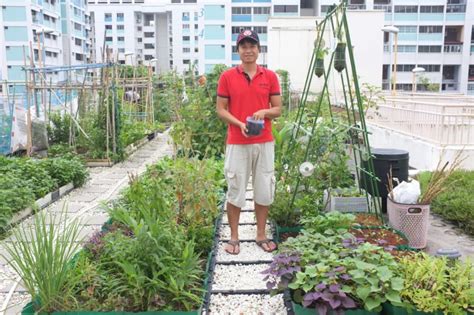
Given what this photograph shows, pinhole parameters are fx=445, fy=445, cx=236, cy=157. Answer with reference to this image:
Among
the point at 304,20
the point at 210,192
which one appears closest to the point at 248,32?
the point at 210,192

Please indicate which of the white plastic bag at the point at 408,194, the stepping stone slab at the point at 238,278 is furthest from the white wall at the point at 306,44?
the stepping stone slab at the point at 238,278

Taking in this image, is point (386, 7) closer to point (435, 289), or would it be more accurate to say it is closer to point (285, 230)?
point (285, 230)

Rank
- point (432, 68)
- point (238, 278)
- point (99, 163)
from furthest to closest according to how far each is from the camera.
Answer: point (432, 68), point (99, 163), point (238, 278)

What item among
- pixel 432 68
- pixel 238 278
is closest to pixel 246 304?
pixel 238 278

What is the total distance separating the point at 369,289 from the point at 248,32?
2.08m

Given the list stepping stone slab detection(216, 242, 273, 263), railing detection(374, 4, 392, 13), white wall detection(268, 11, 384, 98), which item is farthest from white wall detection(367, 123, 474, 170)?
railing detection(374, 4, 392, 13)

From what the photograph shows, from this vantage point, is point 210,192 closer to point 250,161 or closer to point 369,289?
point 250,161

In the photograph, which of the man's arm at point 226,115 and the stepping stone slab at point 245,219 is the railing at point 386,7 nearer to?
the stepping stone slab at point 245,219

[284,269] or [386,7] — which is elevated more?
[386,7]

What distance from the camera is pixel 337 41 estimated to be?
159 inches

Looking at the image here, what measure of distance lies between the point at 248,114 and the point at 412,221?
5.72 ft

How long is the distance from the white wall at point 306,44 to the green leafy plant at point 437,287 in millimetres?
18676

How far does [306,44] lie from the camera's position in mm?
23031

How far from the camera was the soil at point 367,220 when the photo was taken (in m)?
4.04
